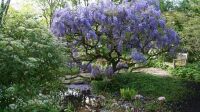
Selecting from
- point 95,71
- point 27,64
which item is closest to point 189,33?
point 95,71

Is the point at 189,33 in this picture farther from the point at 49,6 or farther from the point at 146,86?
the point at 49,6

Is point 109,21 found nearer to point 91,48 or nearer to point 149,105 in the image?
point 91,48

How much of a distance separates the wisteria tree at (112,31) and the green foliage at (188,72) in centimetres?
317

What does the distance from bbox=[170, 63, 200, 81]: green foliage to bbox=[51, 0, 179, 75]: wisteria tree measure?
10.4 feet

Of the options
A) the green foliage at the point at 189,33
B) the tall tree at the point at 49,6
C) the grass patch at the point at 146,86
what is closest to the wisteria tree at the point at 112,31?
the grass patch at the point at 146,86

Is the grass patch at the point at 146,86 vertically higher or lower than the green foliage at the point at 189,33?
lower

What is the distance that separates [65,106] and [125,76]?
4.88m

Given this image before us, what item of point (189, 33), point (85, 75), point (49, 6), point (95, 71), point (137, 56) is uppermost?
point (49, 6)

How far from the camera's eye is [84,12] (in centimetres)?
1595

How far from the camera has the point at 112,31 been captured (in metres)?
16.2

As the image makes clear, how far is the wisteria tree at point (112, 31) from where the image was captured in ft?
52.2

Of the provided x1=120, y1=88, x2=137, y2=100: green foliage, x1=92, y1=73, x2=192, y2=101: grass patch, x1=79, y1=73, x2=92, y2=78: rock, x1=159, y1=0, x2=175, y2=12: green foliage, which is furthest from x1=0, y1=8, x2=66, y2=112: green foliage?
x1=159, y1=0, x2=175, y2=12: green foliage

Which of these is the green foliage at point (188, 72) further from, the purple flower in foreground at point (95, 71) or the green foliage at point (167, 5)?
the green foliage at point (167, 5)

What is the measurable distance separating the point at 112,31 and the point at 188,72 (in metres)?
6.02
